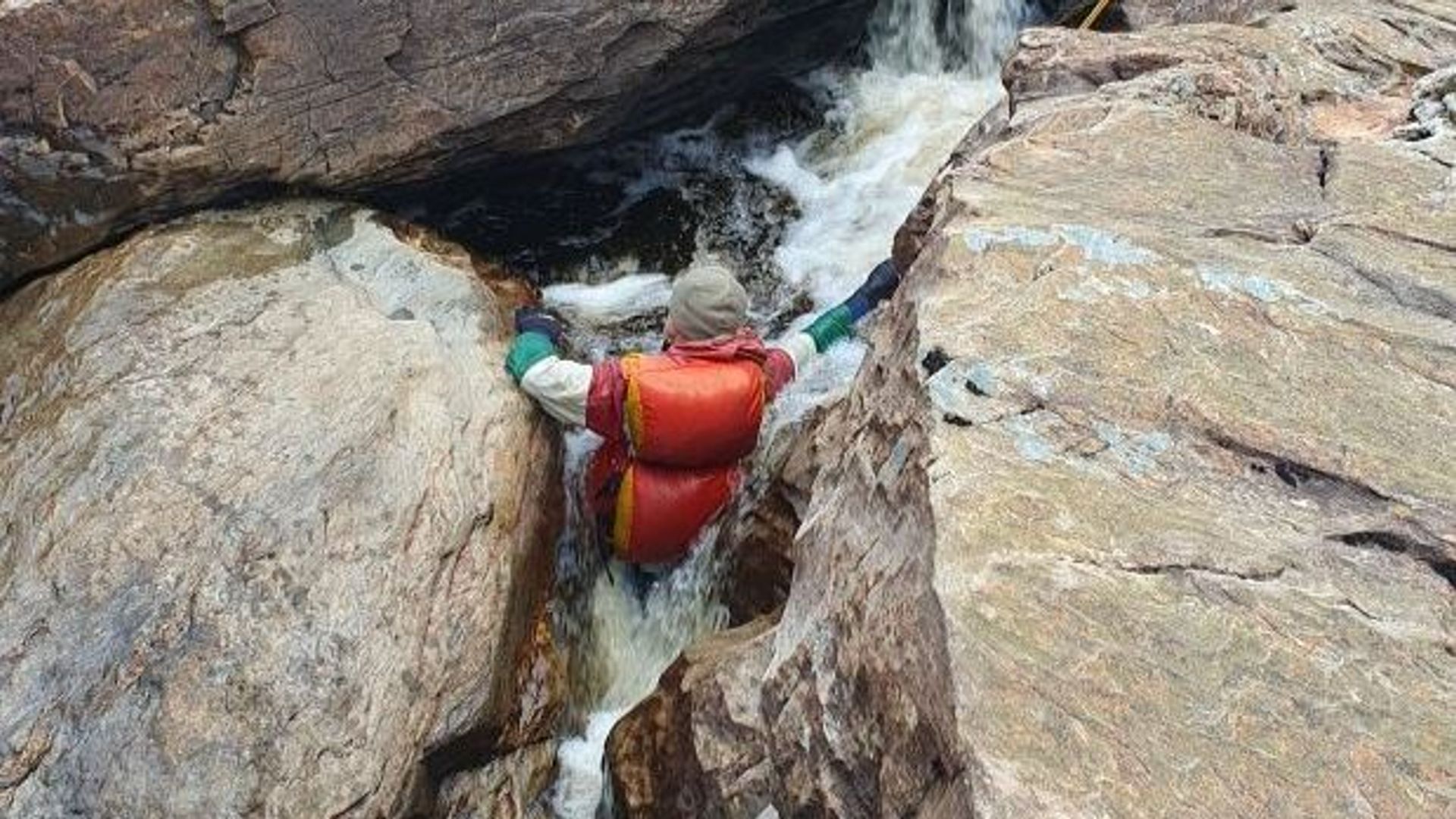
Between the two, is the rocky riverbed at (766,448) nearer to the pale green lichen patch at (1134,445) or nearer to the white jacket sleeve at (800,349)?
the pale green lichen patch at (1134,445)

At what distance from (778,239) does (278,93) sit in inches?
155

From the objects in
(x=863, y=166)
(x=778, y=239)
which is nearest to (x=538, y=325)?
(x=778, y=239)

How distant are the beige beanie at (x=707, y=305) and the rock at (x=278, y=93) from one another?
2.95 meters

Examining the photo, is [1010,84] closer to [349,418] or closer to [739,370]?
[739,370]

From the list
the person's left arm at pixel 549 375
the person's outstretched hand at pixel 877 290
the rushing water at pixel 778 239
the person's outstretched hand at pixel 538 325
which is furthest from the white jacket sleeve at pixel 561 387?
the person's outstretched hand at pixel 877 290

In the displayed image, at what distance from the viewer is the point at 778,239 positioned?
33.2 feet

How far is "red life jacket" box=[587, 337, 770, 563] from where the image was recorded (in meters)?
6.58

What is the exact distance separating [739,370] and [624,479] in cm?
92

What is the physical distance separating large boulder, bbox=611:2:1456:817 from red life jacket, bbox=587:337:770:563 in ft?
1.78

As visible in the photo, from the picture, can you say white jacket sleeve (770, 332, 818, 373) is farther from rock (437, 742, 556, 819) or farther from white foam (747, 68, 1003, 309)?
rock (437, 742, 556, 819)

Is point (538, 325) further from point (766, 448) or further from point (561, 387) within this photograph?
point (766, 448)

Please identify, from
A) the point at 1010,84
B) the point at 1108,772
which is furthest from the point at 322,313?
the point at 1108,772

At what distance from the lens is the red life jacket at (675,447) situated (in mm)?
6578

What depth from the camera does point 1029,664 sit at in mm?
3832
